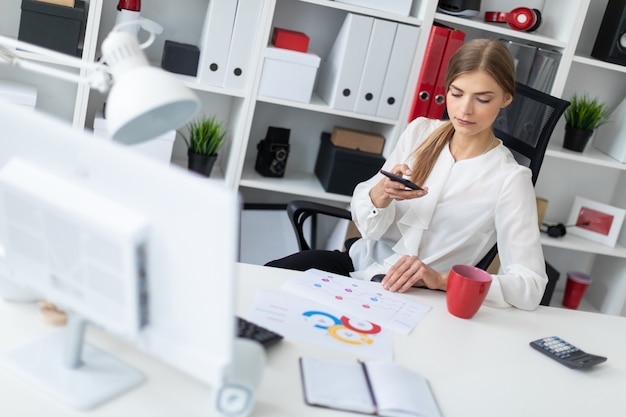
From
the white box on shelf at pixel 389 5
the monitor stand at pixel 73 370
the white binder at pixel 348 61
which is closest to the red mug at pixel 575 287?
the white binder at pixel 348 61

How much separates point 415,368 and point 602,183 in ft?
8.63

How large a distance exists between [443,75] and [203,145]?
99 centimetres

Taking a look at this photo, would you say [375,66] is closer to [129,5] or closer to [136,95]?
[129,5]

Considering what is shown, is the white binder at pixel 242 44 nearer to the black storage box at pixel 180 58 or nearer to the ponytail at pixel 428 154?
the black storage box at pixel 180 58

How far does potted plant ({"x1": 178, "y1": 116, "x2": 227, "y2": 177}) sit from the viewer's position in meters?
3.02

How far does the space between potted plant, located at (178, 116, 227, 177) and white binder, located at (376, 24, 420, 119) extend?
0.66 m

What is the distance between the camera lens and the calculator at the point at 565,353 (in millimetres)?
1551

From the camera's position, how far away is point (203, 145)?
3025 millimetres

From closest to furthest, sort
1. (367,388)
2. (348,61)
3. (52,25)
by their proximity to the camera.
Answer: (367,388), (52,25), (348,61)

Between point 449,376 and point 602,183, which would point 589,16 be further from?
point 449,376

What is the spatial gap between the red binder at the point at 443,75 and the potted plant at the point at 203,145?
844mm

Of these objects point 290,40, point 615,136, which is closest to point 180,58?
point 290,40

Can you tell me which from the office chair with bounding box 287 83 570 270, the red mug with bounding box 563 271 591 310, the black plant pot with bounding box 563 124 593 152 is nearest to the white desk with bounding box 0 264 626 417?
the office chair with bounding box 287 83 570 270

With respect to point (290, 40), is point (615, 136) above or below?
below
